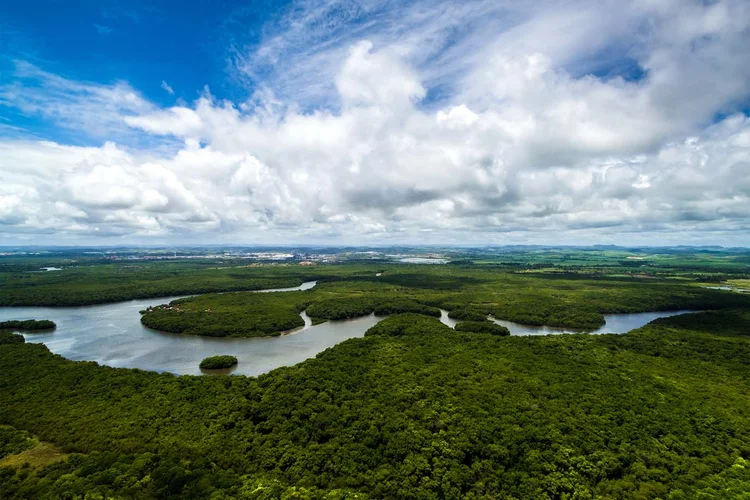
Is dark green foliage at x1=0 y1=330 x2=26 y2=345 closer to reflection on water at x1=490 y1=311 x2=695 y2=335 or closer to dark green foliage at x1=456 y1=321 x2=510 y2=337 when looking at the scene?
dark green foliage at x1=456 y1=321 x2=510 y2=337

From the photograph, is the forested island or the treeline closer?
the forested island

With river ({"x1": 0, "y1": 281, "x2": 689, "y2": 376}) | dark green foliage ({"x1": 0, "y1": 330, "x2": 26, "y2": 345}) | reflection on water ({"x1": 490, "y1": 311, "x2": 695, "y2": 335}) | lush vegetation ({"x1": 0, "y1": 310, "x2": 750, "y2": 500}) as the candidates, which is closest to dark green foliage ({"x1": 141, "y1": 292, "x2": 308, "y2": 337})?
river ({"x1": 0, "y1": 281, "x2": 689, "y2": 376})

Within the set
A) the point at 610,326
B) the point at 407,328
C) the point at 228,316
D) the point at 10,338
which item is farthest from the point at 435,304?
the point at 10,338

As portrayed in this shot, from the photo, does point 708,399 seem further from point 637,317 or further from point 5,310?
point 5,310

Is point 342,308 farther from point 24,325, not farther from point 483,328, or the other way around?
point 24,325

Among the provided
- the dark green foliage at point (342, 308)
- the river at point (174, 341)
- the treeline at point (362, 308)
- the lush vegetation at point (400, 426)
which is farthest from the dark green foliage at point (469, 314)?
the lush vegetation at point (400, 426)
